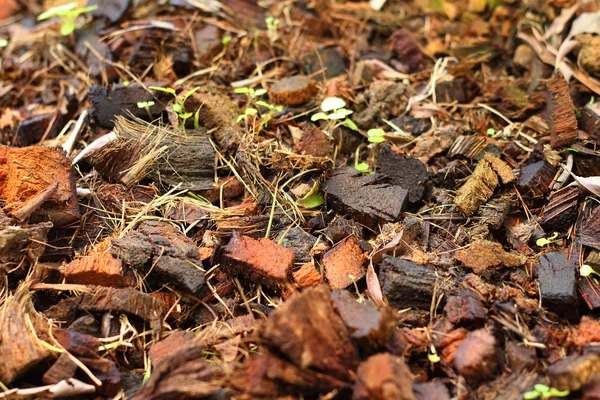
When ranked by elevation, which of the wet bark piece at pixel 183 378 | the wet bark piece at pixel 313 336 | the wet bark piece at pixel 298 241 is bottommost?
the wet bark piece at pixel 298 241

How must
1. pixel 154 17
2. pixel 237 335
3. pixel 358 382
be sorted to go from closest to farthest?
pixel 358 382 < pixel 237 335 < pixel 154 17

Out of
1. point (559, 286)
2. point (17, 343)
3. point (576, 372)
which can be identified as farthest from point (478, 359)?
point (17, 343)

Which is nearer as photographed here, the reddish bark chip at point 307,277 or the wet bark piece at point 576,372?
the wet bark piece at point 576,372

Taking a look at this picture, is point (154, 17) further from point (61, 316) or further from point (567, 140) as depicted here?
point (567, 140)

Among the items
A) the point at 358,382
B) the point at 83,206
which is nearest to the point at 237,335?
the point at 358,382

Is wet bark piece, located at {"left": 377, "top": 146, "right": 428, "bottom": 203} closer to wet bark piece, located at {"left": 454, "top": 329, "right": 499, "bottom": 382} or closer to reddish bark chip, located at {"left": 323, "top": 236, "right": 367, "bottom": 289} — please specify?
reddish bark chip, located at {"left": 323, "top": 236, "right": 367, "bottom": 289}

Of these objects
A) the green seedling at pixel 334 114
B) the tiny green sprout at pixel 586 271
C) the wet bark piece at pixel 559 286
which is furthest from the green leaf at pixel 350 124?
the tiny green sprout at pixel 586 271

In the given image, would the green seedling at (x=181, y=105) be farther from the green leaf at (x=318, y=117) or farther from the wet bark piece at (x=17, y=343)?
the wet bark piece at (x=17, y=343)
